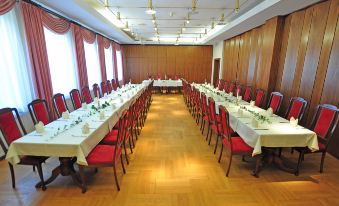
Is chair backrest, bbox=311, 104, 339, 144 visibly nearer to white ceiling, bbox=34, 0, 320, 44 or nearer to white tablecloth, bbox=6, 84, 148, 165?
white ceiling, bbox=34, 0, 320, 44

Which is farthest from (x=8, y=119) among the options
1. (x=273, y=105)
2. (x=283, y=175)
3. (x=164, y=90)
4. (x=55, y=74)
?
(x=164, y=90)

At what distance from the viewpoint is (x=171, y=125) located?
5598 millimetres

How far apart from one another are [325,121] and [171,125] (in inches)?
145

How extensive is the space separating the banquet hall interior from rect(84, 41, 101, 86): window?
79cm

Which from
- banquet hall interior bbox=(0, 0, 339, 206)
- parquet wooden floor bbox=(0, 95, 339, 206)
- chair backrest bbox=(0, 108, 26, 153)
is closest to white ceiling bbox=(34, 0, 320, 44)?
banquet hall interior bbox=(0, 0, 339, 206)

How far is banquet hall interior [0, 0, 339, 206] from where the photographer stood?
2.57 m

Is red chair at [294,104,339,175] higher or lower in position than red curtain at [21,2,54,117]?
lower

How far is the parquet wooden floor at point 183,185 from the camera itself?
250 cm

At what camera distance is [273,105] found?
4680 millimetres

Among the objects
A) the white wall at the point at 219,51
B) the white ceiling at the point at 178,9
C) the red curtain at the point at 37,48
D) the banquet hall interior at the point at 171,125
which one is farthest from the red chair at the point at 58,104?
the white wall at the point at 219,51

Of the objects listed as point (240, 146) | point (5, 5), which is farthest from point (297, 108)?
point (5, 5)

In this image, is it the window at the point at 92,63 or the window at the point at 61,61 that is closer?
the window at the point at 61,61

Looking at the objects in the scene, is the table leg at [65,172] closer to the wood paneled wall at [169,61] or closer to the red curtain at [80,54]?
the red curtain at [80,54]

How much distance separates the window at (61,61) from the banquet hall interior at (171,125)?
0.04 metres
